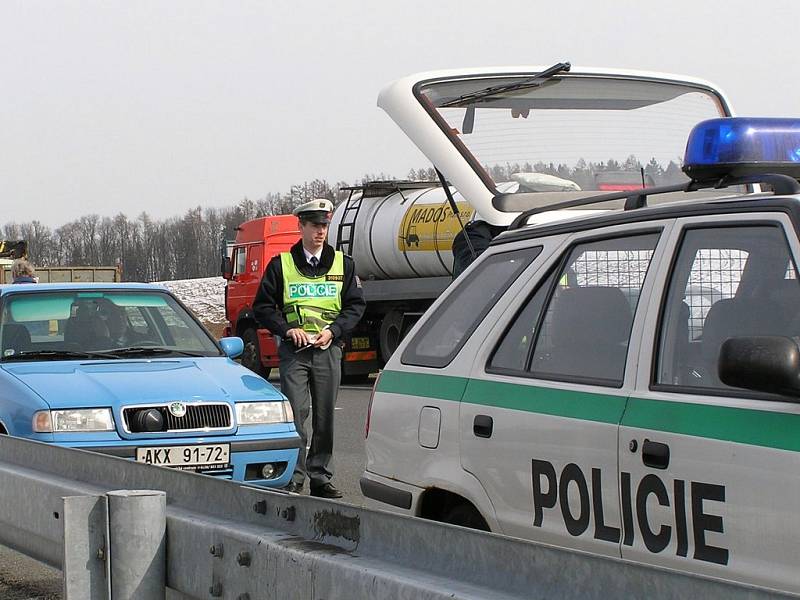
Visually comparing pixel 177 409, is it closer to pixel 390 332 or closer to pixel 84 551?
pixel 84 551

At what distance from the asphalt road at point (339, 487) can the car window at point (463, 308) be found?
7.26 ft

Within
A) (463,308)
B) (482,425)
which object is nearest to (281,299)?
(463,308)

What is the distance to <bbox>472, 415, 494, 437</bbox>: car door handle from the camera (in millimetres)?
4340

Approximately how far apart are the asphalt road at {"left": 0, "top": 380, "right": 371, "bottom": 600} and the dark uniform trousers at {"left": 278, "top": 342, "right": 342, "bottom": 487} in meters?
0.37

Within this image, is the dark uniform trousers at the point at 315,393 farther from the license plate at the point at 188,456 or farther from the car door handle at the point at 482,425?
the car door handle at the point at 482,425

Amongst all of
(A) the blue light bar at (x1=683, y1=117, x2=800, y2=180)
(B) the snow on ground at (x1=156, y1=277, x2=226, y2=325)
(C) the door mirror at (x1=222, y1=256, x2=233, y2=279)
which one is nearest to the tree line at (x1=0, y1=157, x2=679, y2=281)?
(B) the snow on ground at (x1=156, y1=277, x2=226, y2=325)

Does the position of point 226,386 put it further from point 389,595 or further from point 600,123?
point 389,595

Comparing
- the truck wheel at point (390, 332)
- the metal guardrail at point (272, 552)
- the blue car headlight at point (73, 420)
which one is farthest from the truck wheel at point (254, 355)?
the metal guardrail at point (272, 552)

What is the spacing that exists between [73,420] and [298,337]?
179 cm

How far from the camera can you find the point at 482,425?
A: 4.38 m

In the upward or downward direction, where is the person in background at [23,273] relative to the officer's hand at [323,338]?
upward

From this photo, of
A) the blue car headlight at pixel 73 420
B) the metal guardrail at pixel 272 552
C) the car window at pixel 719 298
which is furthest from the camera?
the blue car headlight at pixel 73 420

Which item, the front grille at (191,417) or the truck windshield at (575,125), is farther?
the front grille at (191,417)

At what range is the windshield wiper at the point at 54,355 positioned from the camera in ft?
27.6
